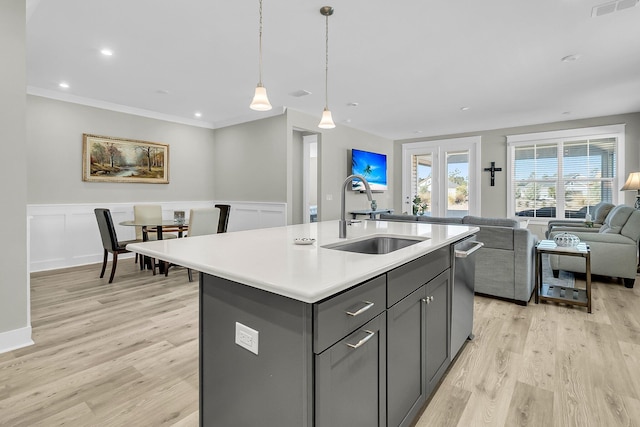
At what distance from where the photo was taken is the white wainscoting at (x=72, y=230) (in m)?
Result: 4.57

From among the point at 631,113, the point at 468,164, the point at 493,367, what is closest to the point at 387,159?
the point at 468,164

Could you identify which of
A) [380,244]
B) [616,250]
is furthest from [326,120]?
[616,250]

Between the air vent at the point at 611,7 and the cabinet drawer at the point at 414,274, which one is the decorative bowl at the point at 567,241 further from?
the cabinet drawer at the point at 414,274

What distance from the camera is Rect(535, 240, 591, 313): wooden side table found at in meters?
3.01

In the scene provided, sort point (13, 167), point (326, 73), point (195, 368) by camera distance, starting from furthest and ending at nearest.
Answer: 1. point (326, 73)
2. point (13, 167)
3. point (195, 368)

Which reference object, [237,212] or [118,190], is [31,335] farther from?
[237,212]

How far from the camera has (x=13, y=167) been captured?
2340 millimetres

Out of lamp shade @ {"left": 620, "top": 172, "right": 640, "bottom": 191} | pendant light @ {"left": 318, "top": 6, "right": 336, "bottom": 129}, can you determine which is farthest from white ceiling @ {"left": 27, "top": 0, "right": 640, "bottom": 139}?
lamp shade @ {"left": 620, "top": 172, "right": 640, "bottom": 191}

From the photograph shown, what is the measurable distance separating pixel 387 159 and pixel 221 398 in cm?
748

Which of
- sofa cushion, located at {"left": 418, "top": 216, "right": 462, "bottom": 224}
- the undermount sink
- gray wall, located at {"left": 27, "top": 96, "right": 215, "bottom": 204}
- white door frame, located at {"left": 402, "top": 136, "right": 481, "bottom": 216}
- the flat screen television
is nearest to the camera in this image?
the undermount sink

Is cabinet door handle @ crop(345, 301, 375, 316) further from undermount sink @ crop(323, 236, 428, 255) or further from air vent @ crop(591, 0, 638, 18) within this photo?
air vent @ crop(591, 0, 638, 18)

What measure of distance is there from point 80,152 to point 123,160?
1.91 ft

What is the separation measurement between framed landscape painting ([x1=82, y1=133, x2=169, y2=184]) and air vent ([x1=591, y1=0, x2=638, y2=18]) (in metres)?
5.96

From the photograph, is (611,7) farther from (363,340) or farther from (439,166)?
(439,166)
